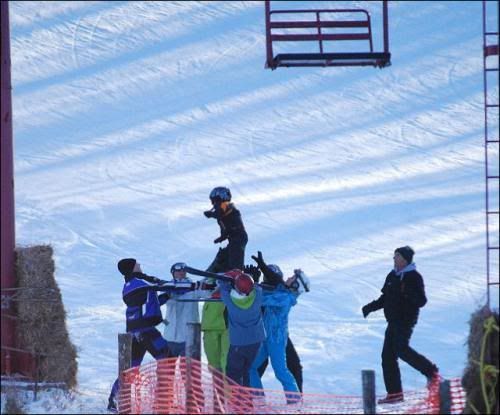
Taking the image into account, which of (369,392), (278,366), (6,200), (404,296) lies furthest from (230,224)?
(369,392)

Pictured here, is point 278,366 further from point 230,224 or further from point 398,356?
point 230,224

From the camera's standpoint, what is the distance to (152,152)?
34500 millimetres

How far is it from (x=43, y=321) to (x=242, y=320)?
211cm

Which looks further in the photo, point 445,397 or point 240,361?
point 240,361

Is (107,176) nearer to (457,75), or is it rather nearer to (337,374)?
(457,75)

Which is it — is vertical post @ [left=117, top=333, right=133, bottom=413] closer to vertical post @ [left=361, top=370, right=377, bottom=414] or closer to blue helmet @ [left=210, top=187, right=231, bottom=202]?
blue helmet @ [left=210, top=187, right=231, bottom=202]

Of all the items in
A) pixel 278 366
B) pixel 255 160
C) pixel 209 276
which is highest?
pixel 255 160

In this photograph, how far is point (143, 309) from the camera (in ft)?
40.3

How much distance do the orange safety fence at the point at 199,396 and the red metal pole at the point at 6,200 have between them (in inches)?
52.0

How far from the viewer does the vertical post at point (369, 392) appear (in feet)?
33.5

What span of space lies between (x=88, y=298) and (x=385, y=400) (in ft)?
40.9

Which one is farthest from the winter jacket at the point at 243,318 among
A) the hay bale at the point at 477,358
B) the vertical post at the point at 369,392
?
the hay bale at the point at 477,358

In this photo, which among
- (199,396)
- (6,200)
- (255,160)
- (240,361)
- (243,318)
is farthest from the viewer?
(255,160)

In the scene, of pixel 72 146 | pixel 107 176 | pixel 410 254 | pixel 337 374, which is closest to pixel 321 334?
pixel 337 374
